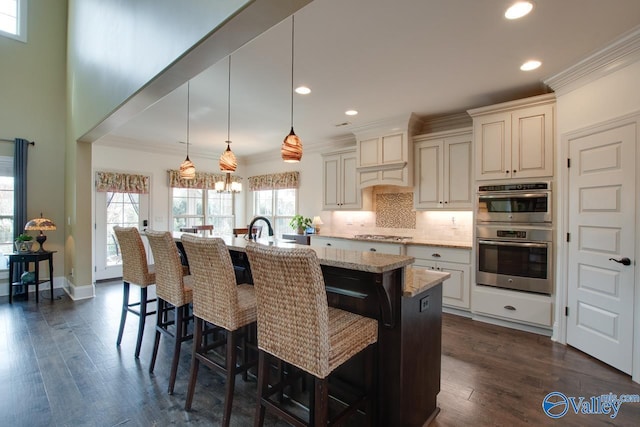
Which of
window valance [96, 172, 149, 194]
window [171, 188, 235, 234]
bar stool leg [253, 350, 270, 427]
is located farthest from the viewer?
window [171, 188, 235, 234]

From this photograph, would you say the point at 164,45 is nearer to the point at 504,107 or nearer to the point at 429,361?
the point at 429,361

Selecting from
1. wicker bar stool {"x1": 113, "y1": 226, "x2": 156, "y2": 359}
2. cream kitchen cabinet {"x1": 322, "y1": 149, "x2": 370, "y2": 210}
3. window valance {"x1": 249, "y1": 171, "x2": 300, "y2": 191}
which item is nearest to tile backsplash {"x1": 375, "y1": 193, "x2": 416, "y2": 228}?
cream kitchen cabinet {"x1": 322, "y1": 149, "x2": 370, "y2": 210}

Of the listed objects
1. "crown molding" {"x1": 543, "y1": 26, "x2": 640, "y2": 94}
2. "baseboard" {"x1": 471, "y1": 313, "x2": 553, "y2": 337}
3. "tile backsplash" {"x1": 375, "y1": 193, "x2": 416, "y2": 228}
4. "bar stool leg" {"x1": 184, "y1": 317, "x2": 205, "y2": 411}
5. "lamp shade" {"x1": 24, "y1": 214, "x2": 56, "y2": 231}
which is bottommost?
"baseboard" {"x1": 471, "y1": 313, "x2": 553, "y2": 337}

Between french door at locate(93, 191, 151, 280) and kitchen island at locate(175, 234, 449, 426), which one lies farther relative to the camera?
french door at locate(93, 191, 151, 280)

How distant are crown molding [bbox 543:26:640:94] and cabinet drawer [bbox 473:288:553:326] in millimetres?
2113

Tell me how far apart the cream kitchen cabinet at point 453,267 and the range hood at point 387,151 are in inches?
39.9

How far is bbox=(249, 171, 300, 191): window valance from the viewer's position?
250 inches

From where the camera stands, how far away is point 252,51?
2643 millimetres

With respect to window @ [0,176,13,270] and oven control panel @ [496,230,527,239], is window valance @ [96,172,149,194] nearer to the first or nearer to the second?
A: window @ [0,176,13,270]

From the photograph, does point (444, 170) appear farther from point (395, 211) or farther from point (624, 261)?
point (624, 261)

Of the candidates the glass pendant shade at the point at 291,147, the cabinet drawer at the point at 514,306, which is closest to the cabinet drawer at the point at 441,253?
the cabinet drawer at the point at 514,306

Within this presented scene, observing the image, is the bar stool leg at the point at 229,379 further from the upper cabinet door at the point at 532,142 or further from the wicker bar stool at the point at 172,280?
the upper cabinet door at the point at 532,142

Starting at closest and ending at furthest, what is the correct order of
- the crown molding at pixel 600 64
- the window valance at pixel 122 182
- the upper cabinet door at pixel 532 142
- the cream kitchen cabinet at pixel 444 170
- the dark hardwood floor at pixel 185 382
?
the dark hardwood floor at pixel 185 382
the crown molding at pixel 600 64
the upper cabinet door at pixel 532 142
the cream kitchen cabinet at pixel 444 170
the window valance at pixel 122 182

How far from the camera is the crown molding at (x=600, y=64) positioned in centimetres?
237
